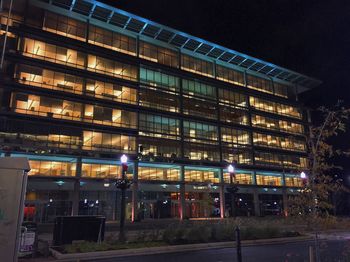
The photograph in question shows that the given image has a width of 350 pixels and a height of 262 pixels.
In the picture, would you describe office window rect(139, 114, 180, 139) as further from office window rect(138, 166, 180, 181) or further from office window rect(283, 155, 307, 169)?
office window rect(283, 155, 307, 169)

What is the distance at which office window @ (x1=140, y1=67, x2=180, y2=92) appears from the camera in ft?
176

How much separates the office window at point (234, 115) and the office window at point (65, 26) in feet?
93.2

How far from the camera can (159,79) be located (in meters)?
55.3

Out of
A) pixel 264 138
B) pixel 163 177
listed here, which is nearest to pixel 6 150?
pixel 163 177

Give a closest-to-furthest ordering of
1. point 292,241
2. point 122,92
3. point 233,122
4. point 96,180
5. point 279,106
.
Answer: point 292,241 < point 96,180 < point 122,92 < point 233,122 < point 279,106

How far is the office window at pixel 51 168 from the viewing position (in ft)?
133

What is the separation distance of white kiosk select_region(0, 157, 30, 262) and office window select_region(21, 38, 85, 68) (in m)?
43.9

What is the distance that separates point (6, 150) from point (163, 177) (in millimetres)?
22970

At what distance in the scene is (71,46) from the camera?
46.5 meters

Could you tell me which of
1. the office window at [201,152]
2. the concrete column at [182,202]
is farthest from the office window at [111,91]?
the concrete column at [182,202]

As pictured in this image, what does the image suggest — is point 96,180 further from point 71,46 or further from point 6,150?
point 71,46

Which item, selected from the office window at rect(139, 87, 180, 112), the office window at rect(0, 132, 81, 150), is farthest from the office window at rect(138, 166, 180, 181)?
the office window at rect(0, 132, 81, 150)

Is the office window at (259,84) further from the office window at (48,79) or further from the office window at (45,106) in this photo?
the office window at (45,106)

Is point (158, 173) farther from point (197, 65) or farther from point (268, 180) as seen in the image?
point (268, 180)
